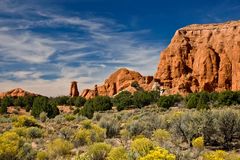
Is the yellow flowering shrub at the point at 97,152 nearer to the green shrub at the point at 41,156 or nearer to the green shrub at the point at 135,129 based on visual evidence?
the green shrub at the point at 41,156

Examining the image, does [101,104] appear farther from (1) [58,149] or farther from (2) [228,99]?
(1) [58,149]

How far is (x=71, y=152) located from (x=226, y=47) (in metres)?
86.0

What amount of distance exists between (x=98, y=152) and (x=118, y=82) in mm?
97521

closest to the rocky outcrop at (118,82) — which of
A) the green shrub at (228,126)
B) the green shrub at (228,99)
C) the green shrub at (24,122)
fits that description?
the green shrub at (228,99)

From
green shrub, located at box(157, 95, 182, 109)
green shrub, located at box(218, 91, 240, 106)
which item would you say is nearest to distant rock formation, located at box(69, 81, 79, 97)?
green shrub, located at box(157, 95, 182, 109)

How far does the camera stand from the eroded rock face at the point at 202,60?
89.8 meters

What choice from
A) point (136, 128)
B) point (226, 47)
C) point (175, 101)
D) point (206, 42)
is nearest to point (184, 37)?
point (206, 42)

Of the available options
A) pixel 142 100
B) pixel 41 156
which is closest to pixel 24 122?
pixel 41 156

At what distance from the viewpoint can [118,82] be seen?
4414 inches

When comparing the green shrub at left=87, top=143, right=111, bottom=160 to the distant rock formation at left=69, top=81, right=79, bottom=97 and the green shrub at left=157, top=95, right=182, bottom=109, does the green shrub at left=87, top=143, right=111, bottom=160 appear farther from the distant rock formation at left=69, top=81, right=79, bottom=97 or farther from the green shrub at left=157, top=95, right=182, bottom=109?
the distant rock formation at left=69, top=81, right=79, bottom=97

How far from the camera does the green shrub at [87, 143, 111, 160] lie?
14.4 m

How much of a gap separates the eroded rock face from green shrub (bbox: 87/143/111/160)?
71.6m

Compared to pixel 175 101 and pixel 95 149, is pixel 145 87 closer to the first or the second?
pixel 175 101

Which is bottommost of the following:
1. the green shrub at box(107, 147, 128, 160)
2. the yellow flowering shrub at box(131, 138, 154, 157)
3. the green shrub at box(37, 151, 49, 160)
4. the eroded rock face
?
the green shrub at box(37, 151, 49, 160)
